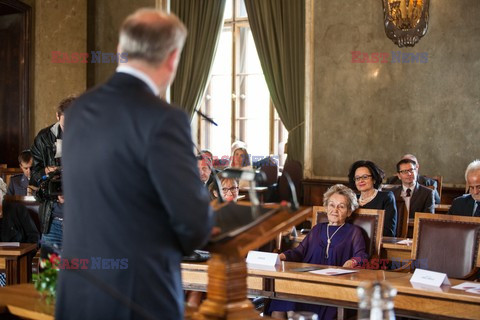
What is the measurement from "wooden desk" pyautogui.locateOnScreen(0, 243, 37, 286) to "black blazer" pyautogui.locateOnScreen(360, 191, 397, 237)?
2.71 metres

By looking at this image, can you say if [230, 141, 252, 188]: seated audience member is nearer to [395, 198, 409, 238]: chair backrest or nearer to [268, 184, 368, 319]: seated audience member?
[395, 198, 409, 238]: chair backrest

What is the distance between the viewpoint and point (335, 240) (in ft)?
14.7

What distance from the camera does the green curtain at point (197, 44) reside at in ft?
33.0

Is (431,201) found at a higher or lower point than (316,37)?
lower

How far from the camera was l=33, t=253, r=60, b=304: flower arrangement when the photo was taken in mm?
2557

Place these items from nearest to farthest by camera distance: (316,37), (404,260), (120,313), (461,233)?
(120,313) < (461,233) < (404,260) < (316,37)

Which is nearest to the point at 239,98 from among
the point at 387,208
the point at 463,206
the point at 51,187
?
the point at 387,208

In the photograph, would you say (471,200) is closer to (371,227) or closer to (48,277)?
(371,227)

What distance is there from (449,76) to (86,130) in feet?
23.1

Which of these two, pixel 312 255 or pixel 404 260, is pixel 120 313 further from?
pixel 404 260

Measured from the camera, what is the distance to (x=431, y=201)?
635 cm

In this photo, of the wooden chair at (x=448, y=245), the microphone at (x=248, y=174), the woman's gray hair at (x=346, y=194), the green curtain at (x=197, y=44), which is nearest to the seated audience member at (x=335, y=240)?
the woman's gray hair at (x=346, y=194)

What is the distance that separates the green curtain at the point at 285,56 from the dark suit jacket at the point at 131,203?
25.1 feet

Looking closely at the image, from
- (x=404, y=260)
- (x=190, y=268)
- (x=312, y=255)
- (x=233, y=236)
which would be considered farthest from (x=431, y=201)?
(x=233, y=236)
